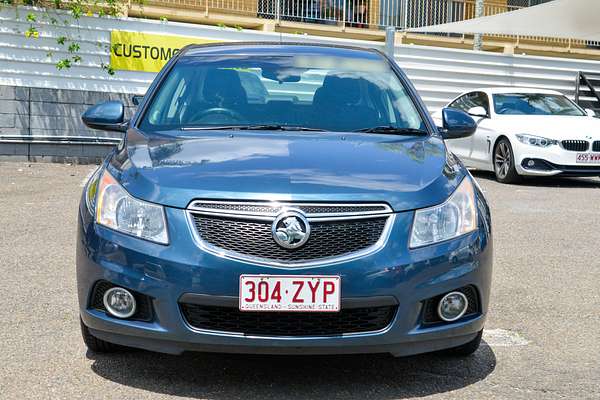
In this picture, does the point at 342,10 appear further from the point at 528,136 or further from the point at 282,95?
the point at 282,95

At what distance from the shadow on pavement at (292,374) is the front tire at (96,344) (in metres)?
0.03

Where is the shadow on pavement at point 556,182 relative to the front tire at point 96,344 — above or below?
below

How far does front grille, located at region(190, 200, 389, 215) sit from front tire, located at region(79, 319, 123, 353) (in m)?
0.94

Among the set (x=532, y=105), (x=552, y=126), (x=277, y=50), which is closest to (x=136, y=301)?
(x=277, y=50)

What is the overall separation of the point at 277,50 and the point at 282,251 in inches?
89.2

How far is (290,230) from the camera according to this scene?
3812 millimetres

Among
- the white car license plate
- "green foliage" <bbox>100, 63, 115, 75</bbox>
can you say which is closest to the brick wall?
"green foliage" <bbox>100, 63, 115, 75</bbox>

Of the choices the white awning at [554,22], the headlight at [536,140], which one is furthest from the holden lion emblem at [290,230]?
the white awning at [554,22]

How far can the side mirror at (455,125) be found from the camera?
5.58 m

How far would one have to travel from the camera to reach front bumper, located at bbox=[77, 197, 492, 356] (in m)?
3.81

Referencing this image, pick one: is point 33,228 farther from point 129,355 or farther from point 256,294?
point 256,294

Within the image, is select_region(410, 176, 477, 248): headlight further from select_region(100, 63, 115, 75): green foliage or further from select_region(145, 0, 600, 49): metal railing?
select_region(145, 0, 600, 49): metal railing

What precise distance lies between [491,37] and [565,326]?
69.1 ft

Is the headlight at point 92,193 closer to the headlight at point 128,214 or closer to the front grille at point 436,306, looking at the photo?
the headlight at point 128,214
